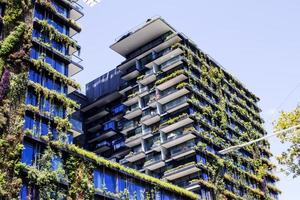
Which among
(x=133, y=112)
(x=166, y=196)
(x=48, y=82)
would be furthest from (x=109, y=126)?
(x=48, y=82)

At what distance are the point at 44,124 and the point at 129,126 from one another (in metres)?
30.3

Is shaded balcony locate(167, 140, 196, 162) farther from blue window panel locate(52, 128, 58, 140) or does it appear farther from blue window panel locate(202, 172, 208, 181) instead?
blue window panel locate(52, 128, 58, 140)

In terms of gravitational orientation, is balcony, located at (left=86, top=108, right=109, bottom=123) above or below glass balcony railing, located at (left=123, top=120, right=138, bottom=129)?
above

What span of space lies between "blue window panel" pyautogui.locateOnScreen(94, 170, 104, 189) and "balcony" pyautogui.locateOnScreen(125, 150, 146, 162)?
24.9 metres

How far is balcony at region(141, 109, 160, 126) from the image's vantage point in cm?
6912

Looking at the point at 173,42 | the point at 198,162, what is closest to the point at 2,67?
the point at 198,162

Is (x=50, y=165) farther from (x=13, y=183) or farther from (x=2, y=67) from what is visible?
(x=2, y=67)

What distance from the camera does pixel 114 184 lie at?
4469cm

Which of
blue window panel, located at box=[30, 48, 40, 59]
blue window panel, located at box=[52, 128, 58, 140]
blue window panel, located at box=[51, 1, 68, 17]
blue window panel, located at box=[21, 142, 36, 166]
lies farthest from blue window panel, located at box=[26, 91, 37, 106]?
blue window panel, located at box=[51, 1, 68, 17]

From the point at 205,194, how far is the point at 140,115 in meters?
17.9

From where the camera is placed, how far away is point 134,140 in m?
70.3

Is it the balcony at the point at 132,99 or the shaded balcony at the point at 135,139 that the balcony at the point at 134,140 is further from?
the balcony at the point at 132,99

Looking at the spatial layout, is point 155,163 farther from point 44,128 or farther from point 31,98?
point 31,98

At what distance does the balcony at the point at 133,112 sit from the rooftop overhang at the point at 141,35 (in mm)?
10625
